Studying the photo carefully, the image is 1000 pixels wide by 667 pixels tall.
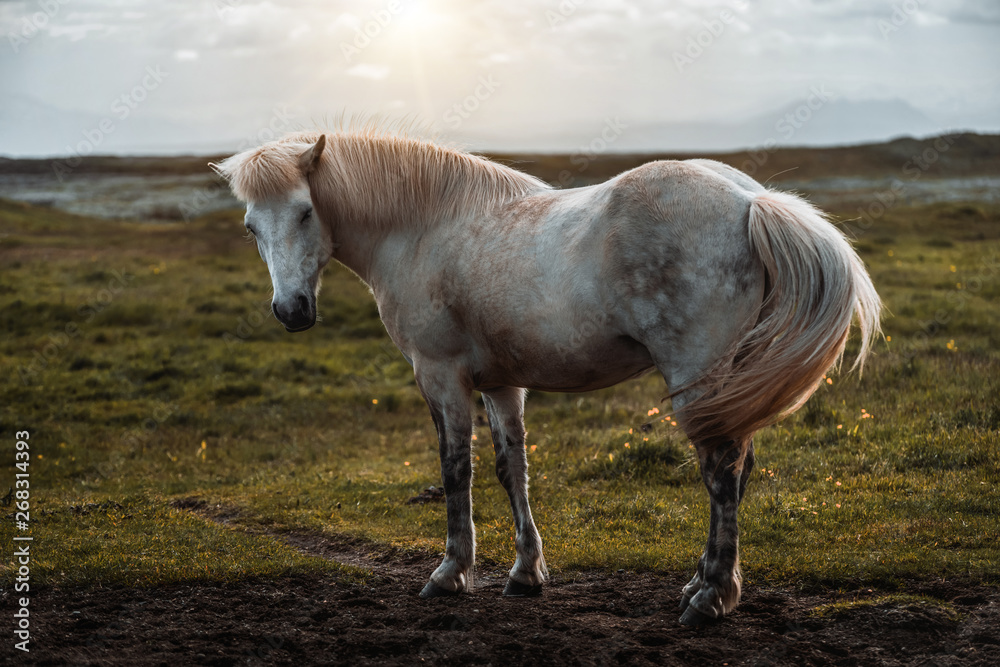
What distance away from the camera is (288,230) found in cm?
555

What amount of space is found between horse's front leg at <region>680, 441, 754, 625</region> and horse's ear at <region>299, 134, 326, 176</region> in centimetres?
333

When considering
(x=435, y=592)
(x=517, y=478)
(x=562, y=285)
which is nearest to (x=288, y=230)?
(x=562, y=285)

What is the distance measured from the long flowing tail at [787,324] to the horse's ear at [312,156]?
3025mm

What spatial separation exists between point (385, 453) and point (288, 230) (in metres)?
5.72

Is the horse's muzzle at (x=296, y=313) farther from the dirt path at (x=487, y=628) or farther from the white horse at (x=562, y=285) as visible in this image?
the dirt path at (x=487, y=628)

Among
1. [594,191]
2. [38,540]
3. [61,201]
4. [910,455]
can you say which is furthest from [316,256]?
[61,201]

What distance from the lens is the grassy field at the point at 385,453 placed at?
6.39 metres

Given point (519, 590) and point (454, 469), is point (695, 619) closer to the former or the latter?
point (519, 590)

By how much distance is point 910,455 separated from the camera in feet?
25.1

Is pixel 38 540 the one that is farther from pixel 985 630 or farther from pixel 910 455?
pixel 910 455

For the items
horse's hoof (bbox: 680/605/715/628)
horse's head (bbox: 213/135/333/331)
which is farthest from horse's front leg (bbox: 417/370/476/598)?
horse's hoof (bbox: 680/605/715/628)

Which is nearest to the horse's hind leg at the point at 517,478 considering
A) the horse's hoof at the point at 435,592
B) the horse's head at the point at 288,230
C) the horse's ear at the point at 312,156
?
the horse's hoof at the point at 435,592

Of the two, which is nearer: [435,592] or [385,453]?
[435,592]

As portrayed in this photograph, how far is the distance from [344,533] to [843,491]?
4620 mm
